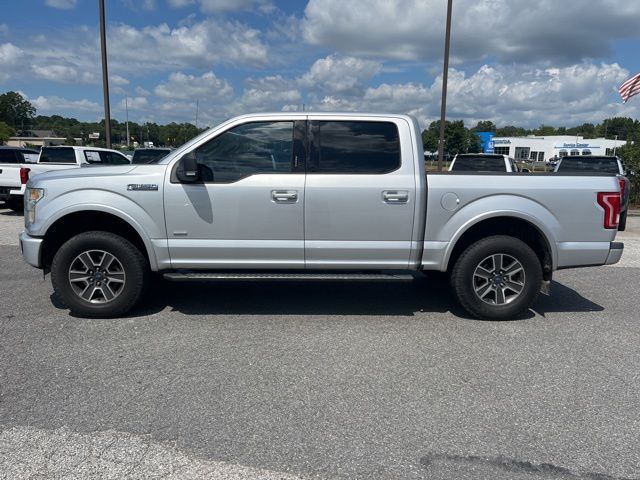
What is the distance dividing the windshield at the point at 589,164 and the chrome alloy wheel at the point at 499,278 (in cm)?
856

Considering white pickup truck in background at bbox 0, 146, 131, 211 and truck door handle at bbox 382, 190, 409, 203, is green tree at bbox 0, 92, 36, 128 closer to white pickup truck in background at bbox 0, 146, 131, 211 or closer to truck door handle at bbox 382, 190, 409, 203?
white pickup truck in background at bbox 0, 146, 131, 211

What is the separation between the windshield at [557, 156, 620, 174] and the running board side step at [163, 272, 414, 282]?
932cm

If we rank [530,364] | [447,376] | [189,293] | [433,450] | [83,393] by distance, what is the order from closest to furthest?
1. [433,450]
2. [83,393]
3. [447,376]
4. [530,364]
5. [189,293]

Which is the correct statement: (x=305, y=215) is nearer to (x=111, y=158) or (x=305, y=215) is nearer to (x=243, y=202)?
(x=243, y=202)

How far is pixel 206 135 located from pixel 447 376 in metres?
3.19

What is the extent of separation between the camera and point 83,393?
11.8 ft

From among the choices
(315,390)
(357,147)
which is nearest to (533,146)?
(357,147)

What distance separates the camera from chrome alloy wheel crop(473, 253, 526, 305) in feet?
17.1

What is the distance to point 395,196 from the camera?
497 cm

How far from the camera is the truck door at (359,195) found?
4.97 meters

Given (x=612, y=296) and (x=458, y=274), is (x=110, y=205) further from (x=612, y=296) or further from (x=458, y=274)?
(x=612, y=296)

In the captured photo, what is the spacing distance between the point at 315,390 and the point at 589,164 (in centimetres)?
1177

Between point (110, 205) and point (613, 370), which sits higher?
point (110, 205)

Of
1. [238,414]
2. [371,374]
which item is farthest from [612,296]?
[238,414]
